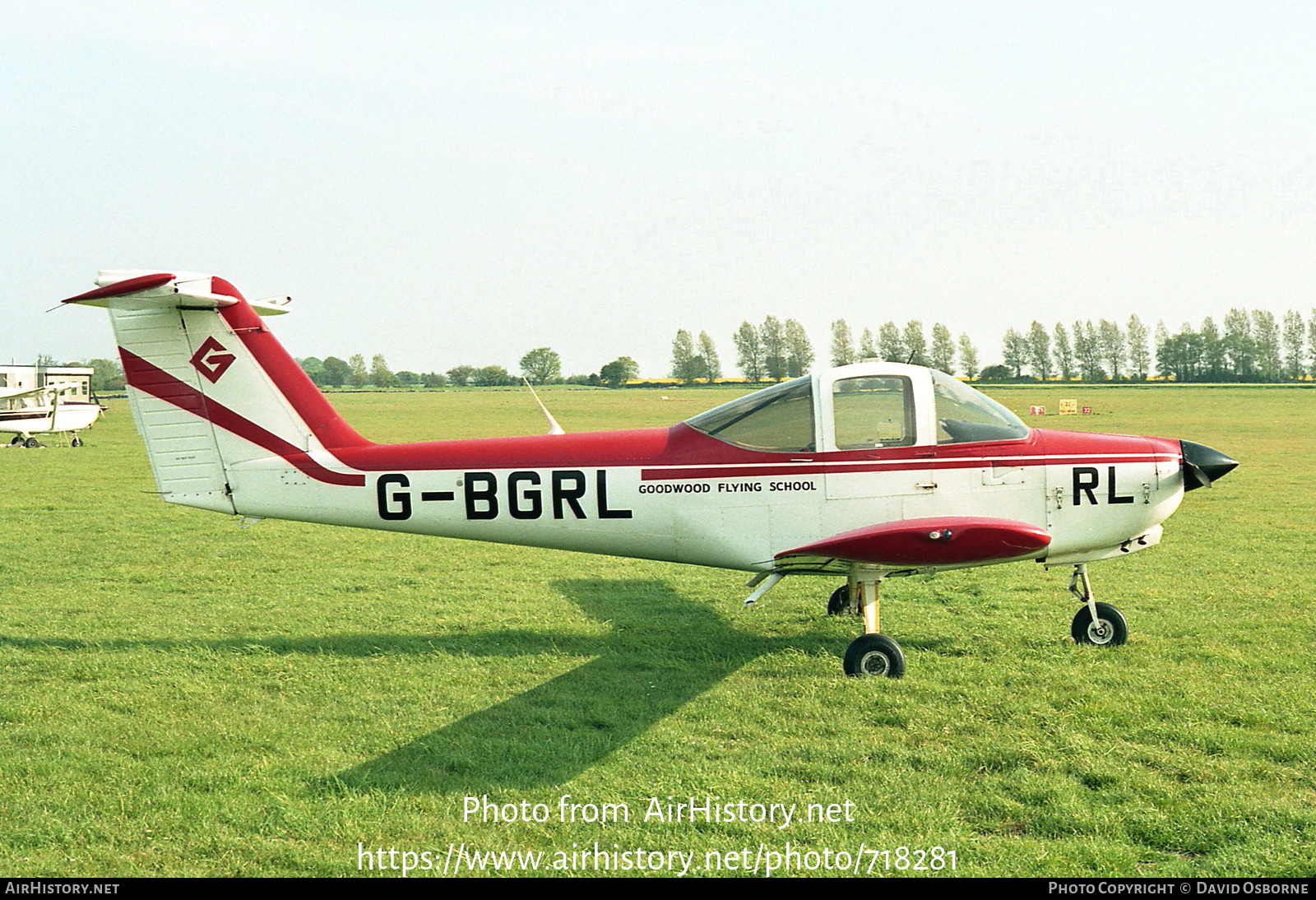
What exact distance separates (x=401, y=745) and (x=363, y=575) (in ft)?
19.1

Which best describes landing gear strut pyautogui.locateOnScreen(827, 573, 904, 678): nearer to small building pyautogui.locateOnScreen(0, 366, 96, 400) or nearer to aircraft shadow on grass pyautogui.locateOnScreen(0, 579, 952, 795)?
aircraft shadow on grass pyautogui.locateOnScreen(0, 579, 952, 795)

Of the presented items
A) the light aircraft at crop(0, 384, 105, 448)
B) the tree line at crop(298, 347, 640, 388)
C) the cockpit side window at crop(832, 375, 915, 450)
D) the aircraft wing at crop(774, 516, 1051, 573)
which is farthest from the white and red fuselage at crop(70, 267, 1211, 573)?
the tree line at crop(298, 347, 640, 388)

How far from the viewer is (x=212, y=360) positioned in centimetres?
756

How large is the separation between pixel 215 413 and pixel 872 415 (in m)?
5.05

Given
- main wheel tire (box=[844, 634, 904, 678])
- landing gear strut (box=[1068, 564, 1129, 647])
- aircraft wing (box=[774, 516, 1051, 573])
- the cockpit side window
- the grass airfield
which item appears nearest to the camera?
the grass airfield

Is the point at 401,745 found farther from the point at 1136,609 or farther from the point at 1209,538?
the point at 1209,538

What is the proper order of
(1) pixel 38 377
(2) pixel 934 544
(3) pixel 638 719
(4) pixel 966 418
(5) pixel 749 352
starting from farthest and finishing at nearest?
(5) pixel 749 352 → (1) pixel 38 377 → (4) pixel 966 418 → (2) pixel 934 544 → (3) pixel 638 719

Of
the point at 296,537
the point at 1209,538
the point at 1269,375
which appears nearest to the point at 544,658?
the point at 296,537

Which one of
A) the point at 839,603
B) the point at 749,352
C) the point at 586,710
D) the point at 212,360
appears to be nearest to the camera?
the point at 586,710

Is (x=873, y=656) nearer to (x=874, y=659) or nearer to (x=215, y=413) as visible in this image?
(x=874, y=659)

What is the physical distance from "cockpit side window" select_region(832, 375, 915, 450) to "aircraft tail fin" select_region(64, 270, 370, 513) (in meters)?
3.75

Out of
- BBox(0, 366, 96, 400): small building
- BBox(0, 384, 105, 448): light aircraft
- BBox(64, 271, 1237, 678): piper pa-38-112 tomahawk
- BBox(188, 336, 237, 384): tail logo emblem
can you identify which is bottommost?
BBox(64, 271, 1237, 678): piper pa-38-112 tomahawk

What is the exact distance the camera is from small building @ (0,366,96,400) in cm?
4472

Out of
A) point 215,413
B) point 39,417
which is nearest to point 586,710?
point 215,413
